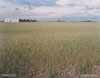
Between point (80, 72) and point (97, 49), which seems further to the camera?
point (97, 49)

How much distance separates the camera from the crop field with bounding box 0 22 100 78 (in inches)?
76.4

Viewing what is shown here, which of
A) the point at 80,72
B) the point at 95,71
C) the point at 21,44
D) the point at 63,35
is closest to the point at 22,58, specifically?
the point at 21,44

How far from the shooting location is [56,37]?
2.04 m

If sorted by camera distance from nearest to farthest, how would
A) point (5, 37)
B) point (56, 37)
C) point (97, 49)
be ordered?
point (5, 37), point (56, 37), point (97, 49)

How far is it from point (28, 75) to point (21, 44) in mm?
427

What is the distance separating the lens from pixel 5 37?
1.92 meters

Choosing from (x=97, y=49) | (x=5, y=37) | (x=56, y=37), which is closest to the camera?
(x=5, y=37)

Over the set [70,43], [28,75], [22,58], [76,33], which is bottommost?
[28,75]

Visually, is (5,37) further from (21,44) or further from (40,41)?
(40,41)

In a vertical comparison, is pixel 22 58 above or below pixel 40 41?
below

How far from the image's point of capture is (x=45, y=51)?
200 centimetres

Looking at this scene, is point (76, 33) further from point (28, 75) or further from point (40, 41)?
point (28, 75)

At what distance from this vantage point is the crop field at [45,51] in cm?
194

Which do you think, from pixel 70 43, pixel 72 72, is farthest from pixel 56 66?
pixel 70 43
